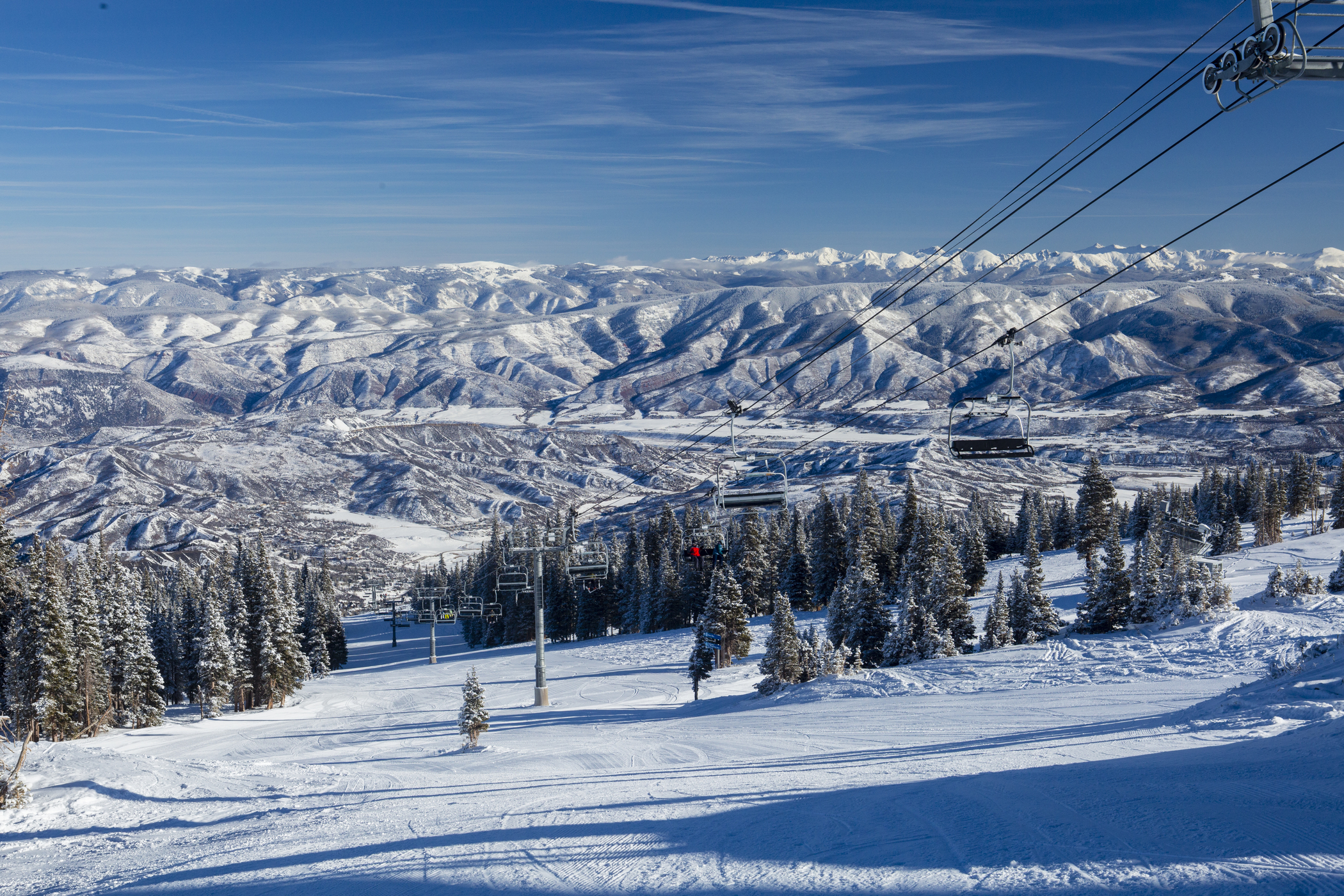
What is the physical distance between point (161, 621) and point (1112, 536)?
204 feet

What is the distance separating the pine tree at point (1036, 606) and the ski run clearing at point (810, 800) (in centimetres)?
882

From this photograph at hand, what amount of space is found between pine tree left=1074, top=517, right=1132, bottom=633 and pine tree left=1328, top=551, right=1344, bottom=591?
37.8 ft

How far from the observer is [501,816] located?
1448 cm

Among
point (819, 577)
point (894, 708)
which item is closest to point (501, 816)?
point (894, 708)

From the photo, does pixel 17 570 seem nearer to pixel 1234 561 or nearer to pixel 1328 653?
pixel 1328 653

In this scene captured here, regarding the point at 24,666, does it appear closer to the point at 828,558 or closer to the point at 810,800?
the point at 810,800

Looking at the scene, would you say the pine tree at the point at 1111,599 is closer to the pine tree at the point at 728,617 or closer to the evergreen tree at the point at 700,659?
the evergreen tree at the point at 700,659

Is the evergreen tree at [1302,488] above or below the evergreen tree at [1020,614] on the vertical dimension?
above

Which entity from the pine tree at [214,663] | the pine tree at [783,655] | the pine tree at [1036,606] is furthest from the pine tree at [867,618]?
the pine tree at [214,663]

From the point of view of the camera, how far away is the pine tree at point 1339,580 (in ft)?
135

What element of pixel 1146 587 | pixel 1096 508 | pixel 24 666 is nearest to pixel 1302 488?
pixel 1096 508

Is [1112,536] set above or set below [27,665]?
above

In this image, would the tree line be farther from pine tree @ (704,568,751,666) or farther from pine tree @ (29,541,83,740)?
pine tree @ (704,568,751,666)

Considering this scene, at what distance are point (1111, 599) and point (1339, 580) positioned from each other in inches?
504
